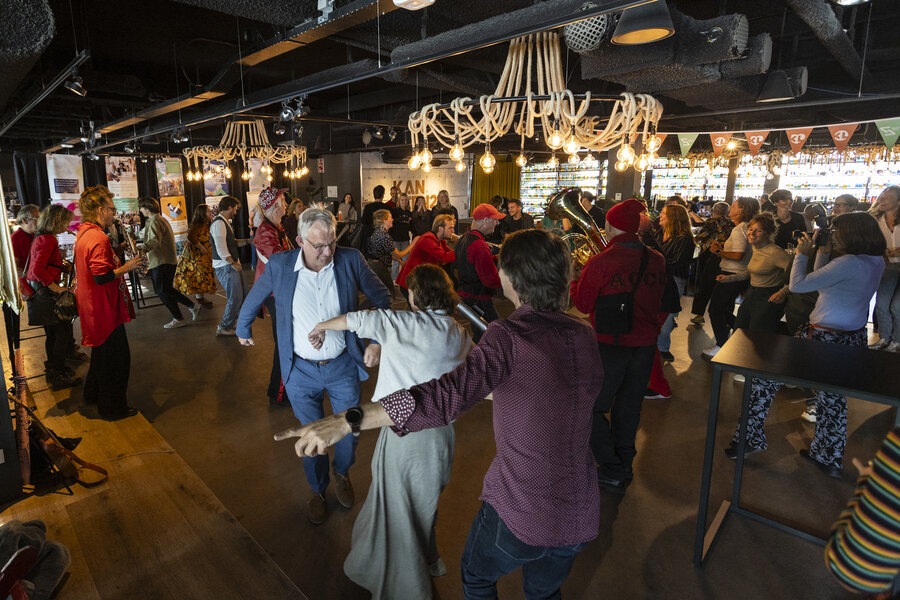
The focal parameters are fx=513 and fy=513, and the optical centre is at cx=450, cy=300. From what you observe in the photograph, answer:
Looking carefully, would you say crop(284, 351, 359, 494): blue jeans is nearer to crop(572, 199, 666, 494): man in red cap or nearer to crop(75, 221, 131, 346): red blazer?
crop(572, 199, 666, 494): man in red cap

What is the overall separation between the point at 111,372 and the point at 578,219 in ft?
12.8

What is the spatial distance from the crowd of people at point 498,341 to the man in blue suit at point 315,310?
0.03 feet

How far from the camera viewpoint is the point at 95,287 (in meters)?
3.53

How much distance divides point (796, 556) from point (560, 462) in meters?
2.00

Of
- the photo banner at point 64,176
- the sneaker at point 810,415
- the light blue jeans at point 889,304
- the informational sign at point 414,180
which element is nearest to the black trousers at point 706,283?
the light blue jeans at point 889,304

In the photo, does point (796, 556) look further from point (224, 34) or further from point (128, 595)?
point (224, 34)

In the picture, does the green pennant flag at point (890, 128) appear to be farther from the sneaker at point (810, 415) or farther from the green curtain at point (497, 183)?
the green curtain at point (497, 183)

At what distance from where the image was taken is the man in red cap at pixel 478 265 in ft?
14.5

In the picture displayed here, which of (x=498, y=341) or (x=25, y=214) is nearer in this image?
(x=498, y=341)

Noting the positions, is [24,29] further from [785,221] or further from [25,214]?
[785,221]

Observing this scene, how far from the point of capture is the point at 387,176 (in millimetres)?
15188

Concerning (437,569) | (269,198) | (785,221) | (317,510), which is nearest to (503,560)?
(437,569)

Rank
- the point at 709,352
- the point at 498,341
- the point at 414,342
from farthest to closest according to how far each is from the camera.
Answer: the point at 709,352, the point at 414,342, the point at 498,341

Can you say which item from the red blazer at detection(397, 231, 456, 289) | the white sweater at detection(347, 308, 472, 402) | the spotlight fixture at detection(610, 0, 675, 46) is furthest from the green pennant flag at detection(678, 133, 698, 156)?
the white sweater at detection(347, 308, 472, 402)
